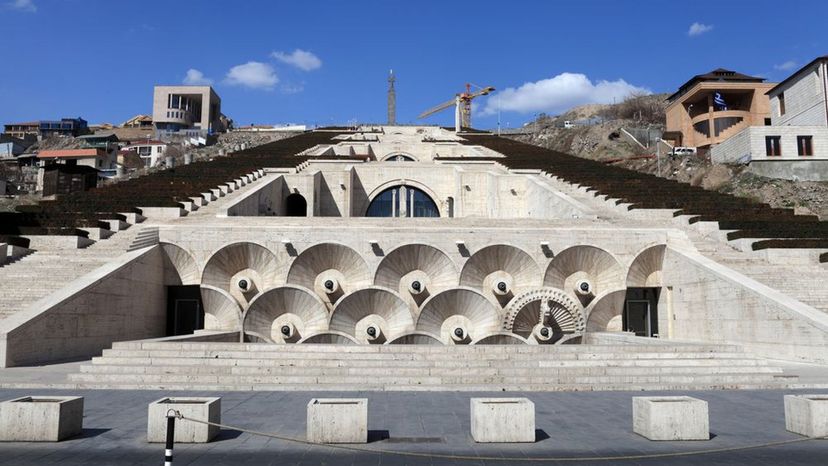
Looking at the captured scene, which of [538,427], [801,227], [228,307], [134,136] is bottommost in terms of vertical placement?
[538,427]

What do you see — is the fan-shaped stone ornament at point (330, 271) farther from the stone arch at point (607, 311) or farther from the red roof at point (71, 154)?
the red roof at point (71, 154)

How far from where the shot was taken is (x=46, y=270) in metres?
16.6

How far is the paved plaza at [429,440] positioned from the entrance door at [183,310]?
10853 millimetres

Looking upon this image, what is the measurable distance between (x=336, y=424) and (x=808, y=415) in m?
5.57

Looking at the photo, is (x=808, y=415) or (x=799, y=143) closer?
(x=808, y=415)

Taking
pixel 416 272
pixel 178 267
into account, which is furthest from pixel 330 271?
pixel 178 267

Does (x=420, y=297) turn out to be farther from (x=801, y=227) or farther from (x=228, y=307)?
(x=801, y=227)

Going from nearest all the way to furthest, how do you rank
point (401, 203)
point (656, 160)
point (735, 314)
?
point (735, 314), point (401, 203), point (656, 160)

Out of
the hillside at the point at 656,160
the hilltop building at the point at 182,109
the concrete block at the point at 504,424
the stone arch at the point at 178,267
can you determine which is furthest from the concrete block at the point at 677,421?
A: the hilltop building at the point at 182,109

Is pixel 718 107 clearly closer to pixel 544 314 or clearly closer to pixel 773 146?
pixel 773 146

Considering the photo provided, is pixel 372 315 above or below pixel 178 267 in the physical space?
below

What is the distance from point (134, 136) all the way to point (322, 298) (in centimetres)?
10214

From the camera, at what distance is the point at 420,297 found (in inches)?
800

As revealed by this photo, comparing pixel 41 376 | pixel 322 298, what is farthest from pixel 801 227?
pixel 41 376
